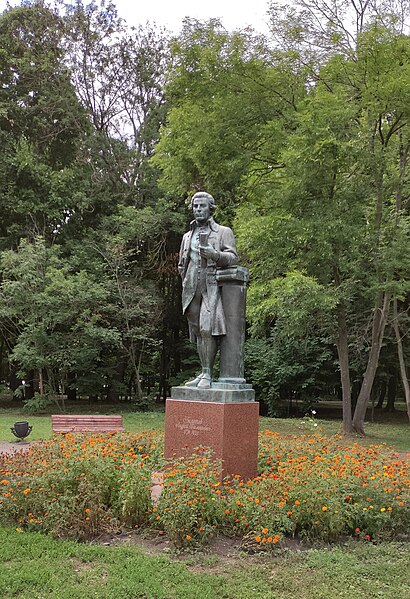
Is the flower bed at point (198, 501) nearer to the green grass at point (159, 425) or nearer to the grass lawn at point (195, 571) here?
the grass lawn at point (195, 571)

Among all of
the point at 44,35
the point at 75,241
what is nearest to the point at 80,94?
the point at 44,35

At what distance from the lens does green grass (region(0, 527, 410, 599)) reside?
439cm

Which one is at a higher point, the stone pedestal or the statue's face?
the statue's face

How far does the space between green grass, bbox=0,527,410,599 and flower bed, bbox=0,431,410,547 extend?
0.29 meters

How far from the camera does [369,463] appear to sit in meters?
7.09

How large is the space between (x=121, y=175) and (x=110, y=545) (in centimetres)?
2090

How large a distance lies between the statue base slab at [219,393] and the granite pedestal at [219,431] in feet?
0.20

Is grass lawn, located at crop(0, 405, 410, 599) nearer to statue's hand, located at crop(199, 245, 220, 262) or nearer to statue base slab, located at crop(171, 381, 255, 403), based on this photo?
statue base slab, located at crop(171, 381, 255, 403)

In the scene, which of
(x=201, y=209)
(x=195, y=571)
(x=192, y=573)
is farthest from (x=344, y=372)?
(x=192, y=573)

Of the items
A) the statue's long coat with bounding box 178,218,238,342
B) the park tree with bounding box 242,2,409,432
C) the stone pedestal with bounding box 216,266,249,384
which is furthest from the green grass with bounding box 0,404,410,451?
the statue's long coat with bounding box 178,218,238,342

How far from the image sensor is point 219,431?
6.90m

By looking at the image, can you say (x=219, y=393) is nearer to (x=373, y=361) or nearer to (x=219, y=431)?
(x=219, y=431)

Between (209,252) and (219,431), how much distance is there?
2.09m

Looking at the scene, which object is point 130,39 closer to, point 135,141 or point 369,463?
point 135,141
